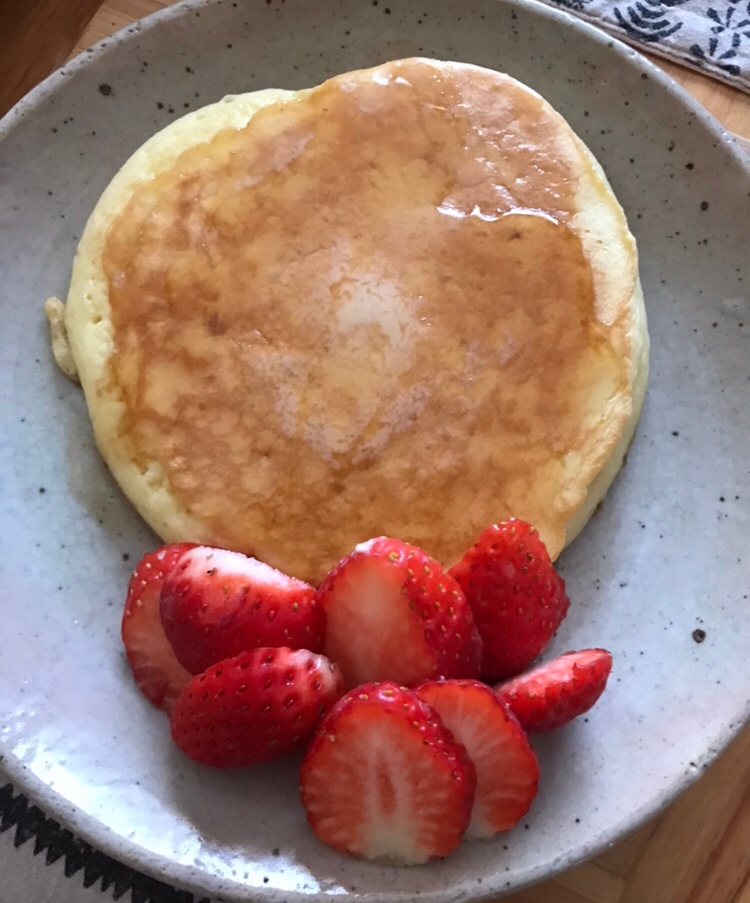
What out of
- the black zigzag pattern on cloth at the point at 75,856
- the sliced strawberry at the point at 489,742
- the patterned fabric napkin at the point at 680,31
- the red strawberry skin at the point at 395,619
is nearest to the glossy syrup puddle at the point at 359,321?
the red strawberry skin at the point at 395,619

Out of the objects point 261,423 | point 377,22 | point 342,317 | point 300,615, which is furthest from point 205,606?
point 377,22

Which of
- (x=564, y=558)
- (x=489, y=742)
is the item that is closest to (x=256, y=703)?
(x=489, y=742)

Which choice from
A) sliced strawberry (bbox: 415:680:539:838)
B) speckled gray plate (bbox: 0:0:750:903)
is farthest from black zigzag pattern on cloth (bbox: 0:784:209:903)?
sliced strawberry (bbox: 415:680:539:838)

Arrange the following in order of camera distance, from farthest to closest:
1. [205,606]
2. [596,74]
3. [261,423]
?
[596,74], [261,423], [205,606]

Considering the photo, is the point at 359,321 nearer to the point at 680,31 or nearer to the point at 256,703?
the point at 256,703

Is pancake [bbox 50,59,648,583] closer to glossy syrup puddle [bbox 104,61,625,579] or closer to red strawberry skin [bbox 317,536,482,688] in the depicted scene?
glossy syrup puddle [bbox 104,61,625,579]

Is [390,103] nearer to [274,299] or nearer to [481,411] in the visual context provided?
[274,299]
